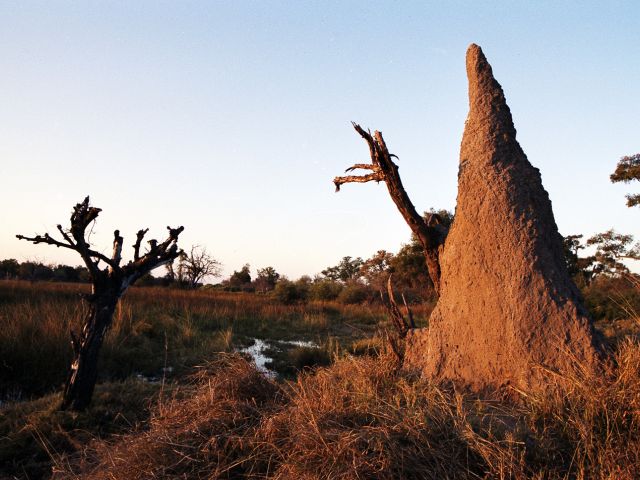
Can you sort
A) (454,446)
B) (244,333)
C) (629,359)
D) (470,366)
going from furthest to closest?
(244,333)
(470,366)
(629,359)
(454,446)

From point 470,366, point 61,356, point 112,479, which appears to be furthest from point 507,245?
point 61,356

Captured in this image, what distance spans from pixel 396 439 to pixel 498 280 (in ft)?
7.75

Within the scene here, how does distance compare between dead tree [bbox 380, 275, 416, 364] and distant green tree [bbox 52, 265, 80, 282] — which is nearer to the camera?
dead tree [bbox 380, 275, 416, 364]

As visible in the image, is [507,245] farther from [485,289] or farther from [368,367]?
[368,367]

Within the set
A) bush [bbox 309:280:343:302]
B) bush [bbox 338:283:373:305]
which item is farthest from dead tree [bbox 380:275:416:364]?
bush [bbox 309:280:343:302]

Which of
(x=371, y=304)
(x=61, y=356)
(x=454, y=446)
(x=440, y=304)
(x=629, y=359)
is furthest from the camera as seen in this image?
(x=371, y=304)

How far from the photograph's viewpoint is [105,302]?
636 cm

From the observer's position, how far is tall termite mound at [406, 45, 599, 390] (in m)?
4.97

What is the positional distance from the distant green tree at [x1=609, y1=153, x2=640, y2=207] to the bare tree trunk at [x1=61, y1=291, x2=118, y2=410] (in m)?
23.2

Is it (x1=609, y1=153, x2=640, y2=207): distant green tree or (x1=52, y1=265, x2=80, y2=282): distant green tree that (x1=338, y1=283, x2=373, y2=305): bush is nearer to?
(x1=609, y1=153, x2=640, y2=207): distant green tree

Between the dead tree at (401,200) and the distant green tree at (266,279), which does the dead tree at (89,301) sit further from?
the distant green tree at (266,279)

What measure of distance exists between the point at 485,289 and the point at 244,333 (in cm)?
1000

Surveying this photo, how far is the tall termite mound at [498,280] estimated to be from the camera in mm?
4973

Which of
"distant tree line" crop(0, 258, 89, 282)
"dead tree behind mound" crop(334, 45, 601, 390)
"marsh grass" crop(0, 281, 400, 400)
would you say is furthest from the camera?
"distant tree line" crop(0, 258, 89, 282)
